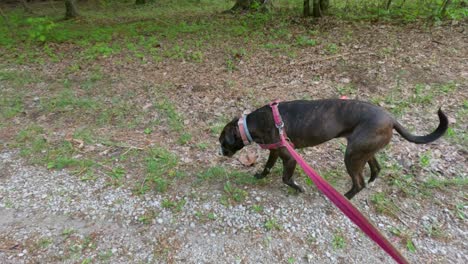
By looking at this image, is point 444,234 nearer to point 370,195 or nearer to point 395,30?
point 370,195

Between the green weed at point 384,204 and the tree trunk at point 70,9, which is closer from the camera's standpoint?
the green weed at point 384,204

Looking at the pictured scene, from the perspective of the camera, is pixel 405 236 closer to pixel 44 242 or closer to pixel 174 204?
pixel 174 204

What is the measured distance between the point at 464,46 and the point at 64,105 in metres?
8.60

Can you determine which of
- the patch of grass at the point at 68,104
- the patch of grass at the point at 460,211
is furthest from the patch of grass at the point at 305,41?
the patch of grass at the point at 460,211

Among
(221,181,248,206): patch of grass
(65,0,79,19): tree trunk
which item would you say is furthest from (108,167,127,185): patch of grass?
(65,0,79,19): tree trunk

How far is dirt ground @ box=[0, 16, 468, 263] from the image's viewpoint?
293cm

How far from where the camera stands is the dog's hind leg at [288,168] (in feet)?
11.3

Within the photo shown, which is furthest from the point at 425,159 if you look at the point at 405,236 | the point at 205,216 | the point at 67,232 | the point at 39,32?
the point at 39,32

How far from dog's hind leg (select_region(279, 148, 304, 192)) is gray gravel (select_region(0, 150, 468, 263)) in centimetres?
14

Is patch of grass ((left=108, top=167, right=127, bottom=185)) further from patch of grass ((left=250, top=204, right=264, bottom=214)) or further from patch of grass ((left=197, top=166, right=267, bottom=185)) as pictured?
patch of grass ((left=250, top=204, right=264, bottom=214))

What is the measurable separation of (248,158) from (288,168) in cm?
89

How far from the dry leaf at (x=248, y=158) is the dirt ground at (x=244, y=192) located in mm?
70

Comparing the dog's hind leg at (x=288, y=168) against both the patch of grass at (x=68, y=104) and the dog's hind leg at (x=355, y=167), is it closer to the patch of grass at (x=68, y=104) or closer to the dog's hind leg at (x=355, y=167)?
the dog's hind leg at (x=355, y=167)

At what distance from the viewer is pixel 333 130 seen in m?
3.30
